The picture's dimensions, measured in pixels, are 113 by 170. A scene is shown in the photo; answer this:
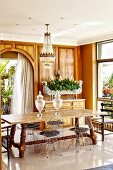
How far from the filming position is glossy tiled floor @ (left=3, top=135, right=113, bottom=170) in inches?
181

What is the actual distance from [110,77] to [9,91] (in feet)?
11.1

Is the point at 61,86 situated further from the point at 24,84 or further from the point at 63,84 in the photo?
the point at 24,84

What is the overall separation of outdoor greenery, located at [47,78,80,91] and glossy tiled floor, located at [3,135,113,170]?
88.3 inches

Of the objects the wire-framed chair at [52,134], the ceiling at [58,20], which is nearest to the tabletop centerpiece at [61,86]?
the ceiling at [58,20]

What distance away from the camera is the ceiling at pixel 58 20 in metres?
4.50

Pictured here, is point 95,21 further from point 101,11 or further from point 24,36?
point 24,36

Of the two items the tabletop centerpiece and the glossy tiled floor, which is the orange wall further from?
the glossy tiled floor

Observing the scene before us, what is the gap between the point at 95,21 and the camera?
19.0 feet

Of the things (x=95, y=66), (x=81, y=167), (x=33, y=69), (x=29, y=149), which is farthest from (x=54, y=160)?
(x=95, y=66)

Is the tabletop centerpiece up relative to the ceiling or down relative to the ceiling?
down

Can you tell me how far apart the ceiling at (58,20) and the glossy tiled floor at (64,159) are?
2.83 m

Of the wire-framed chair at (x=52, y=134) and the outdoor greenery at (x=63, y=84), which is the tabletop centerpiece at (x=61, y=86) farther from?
the wire-framed chair at (x=52, y=134)

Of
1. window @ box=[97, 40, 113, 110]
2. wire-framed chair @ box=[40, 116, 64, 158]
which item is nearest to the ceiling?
window @ box=[97, 40, 113, 110]

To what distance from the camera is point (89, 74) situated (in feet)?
27.7
